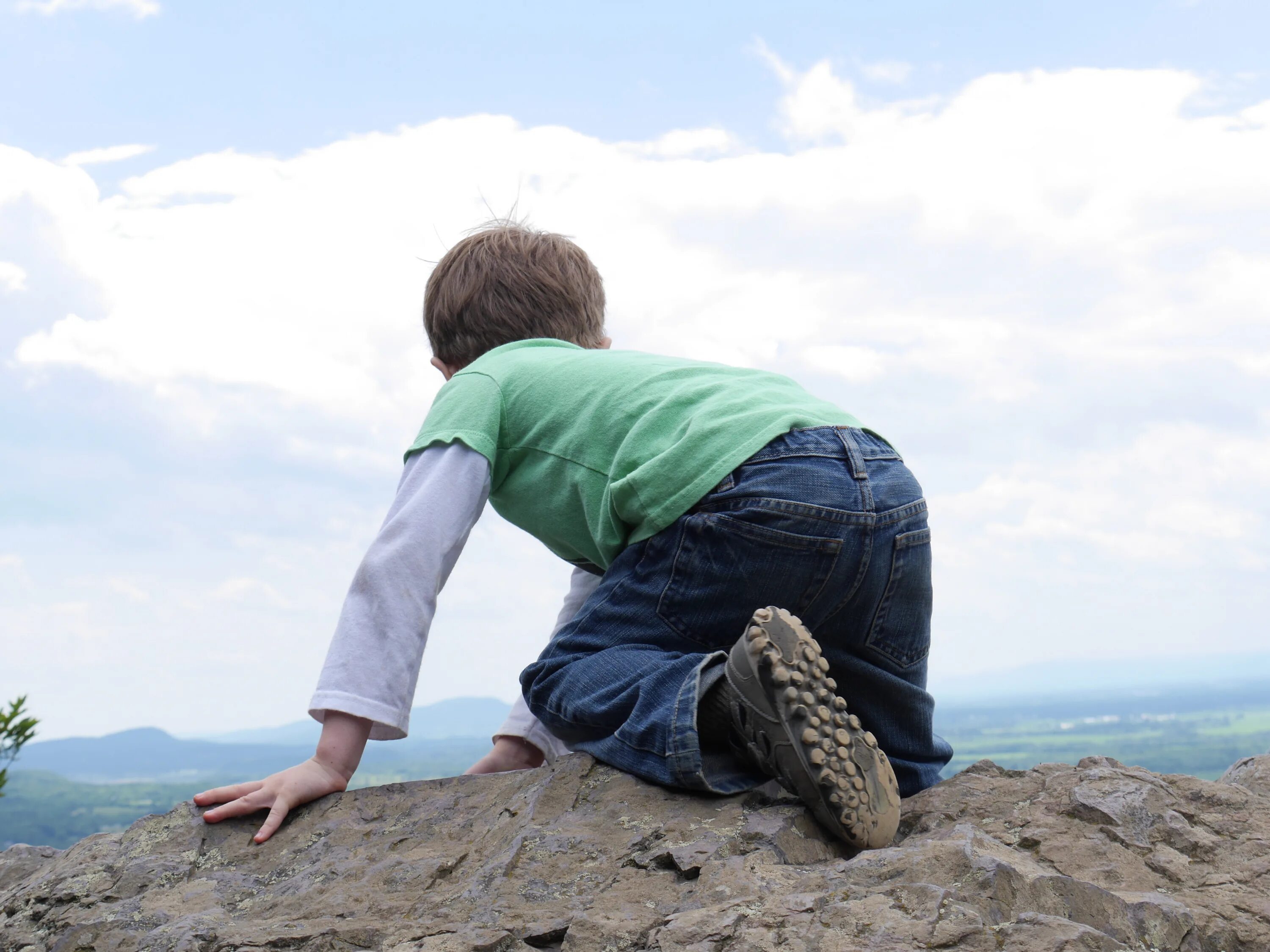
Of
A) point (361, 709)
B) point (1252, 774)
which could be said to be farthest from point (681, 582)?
point (1252, 774)

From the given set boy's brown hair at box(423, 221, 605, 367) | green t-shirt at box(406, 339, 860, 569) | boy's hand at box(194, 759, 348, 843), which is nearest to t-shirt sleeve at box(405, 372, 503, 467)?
green t-shirt at box(406, 339, 860, 569)

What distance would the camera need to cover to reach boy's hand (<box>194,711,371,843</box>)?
2.26 meters

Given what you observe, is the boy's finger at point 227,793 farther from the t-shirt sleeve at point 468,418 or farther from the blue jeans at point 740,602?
the t-shirt sleeve at point 468,418

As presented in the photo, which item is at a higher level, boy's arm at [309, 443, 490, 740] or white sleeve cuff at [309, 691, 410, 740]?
boy's arm at [309, 443, 490, 740]

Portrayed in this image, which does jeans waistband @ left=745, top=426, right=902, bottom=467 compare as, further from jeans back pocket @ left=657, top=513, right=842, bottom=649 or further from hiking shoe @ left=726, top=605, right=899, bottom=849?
hiking shoe @ left=726, top=605, right=899, bottom=849

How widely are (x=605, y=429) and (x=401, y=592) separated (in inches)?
22.5

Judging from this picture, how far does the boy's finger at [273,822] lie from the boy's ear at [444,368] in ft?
4.05

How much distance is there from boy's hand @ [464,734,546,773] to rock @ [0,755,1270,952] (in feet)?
1.24

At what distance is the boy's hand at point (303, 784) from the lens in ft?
7.40

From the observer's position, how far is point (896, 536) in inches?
85.4

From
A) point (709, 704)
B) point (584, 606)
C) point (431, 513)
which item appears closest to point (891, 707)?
point (709, 704)

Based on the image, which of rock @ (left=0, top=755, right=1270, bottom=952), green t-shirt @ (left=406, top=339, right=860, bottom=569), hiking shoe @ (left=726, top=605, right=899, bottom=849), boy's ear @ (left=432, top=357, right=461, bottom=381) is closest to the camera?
rock @ (left=0, top=755, right=1270, bottom=952)

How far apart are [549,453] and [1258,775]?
1.92 metres

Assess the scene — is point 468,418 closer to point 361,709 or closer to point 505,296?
point 505,296
